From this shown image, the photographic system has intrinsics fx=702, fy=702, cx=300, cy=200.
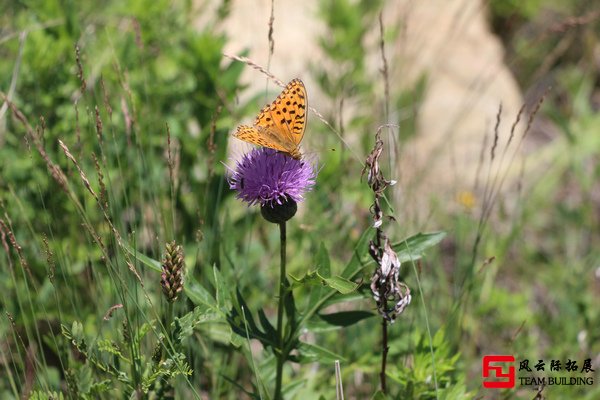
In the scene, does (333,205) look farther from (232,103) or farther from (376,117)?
(376,117)

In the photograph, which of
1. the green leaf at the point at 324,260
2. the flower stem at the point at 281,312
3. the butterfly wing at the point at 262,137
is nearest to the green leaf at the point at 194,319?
the flower stem at the point at 281,312

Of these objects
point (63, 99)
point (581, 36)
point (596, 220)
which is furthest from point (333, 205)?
point (581, 36)

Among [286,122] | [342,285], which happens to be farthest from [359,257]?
[286,122]

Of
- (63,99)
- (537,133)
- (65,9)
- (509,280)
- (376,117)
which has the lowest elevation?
(509,280)

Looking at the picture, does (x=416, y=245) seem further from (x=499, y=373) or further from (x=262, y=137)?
(x=499, y=373)

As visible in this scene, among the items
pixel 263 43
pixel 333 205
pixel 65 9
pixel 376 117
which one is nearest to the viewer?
pixel 65 9

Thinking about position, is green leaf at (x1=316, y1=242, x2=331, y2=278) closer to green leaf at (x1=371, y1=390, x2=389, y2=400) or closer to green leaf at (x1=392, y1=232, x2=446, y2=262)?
green leaf at (x1=392, y1=232, x2=446, y2=262)
